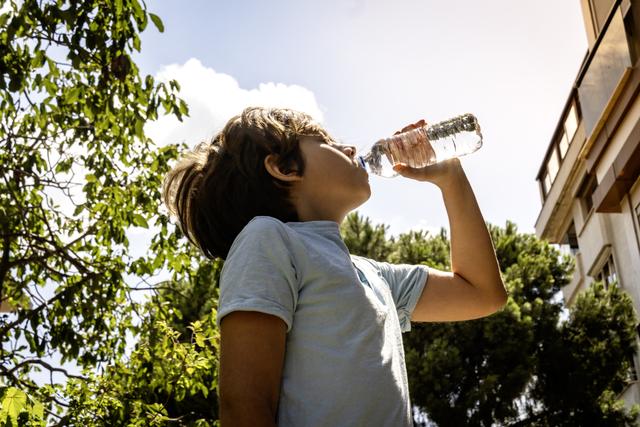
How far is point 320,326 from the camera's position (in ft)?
Result: 5.08

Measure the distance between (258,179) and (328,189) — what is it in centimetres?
17

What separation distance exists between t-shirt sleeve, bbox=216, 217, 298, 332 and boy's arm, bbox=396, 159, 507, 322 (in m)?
0.56

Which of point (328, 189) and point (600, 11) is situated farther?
point (600, 11)

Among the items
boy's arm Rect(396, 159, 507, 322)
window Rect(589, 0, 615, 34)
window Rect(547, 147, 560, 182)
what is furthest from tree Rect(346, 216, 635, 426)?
boy's arm Rect(396, 159, 507, 322)

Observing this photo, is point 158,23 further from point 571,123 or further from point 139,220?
point 571,123

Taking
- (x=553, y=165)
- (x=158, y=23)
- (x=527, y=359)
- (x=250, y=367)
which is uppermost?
(x=553, y=165)

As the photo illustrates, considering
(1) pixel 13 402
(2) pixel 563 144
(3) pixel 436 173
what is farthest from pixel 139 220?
(2) pixel 563 144

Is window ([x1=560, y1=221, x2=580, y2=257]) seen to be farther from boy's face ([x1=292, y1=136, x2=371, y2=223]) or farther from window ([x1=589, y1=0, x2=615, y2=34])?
boy's face ([x1=292, y1=136, x2=371, y2=223])

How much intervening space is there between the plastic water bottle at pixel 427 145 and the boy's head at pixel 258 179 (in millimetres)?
370

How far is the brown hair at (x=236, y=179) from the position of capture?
187cm

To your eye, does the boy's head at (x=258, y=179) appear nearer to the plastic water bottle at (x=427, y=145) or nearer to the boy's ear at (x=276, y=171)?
the boy's ear at (x=276, y=171)

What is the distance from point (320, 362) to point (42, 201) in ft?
17.7

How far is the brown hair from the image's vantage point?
6.15 feet

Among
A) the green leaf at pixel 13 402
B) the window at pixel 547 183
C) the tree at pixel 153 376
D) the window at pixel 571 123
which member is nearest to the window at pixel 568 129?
the window at pixel 571 123
